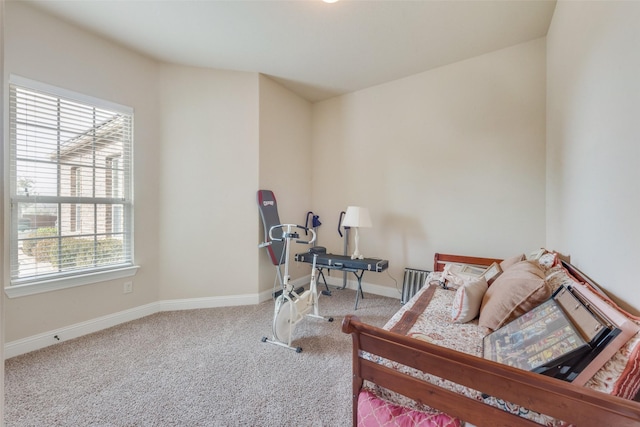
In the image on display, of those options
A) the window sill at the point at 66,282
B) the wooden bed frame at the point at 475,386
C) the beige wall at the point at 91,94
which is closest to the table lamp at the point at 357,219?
the wooden bed frame at the point at 475,386

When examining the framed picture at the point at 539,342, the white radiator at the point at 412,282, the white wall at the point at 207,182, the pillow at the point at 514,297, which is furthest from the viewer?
the white radiator at the point at 412,282

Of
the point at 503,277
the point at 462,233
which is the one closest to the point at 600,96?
the point at 503,277

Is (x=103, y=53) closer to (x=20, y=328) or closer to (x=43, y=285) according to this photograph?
(x=43, y=285)

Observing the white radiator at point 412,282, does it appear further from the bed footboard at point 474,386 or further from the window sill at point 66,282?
the window sill at point 66,282

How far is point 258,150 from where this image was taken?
3520 millimetres

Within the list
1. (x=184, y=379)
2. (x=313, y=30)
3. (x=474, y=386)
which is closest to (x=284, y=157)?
(x=313, y=30)

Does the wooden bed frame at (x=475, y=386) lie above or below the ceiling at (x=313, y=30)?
below

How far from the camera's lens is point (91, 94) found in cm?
270

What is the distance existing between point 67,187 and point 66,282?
2.82ft

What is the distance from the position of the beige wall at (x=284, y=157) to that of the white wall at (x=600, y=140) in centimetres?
294

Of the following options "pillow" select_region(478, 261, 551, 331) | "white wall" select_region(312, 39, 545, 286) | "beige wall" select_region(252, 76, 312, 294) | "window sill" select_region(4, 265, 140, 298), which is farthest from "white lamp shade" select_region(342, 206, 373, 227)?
"window sill" select_region(4, 265, 140, 298)

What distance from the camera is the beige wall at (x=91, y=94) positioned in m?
2.32

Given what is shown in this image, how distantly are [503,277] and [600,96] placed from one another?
1.18 metres

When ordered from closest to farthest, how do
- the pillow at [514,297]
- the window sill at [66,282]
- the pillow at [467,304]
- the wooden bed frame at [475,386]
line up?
the wooden bed frame at [475,386]
the pillow at [514,297]
the pillow at [467,304]
the window sill at [66,282]
